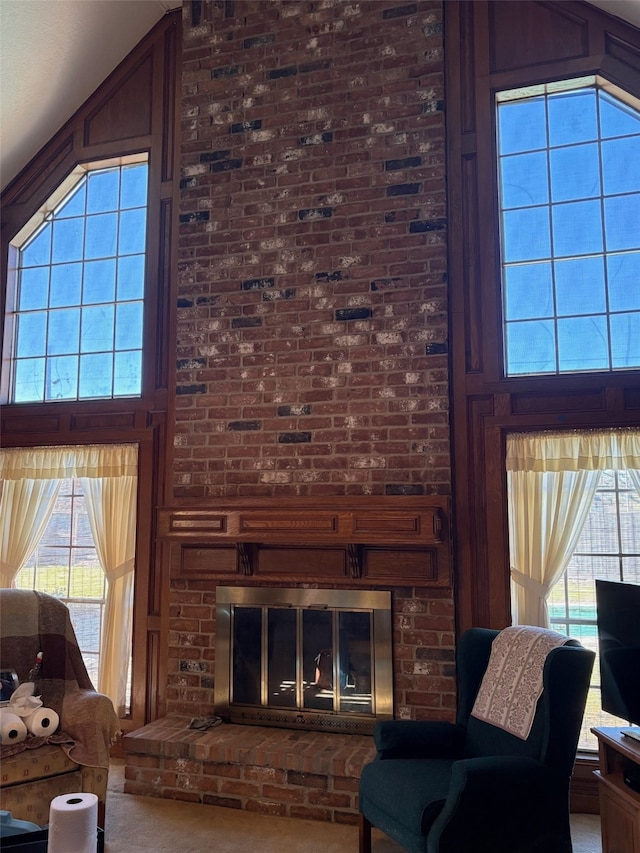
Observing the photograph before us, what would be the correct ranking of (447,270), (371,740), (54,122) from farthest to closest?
(54,122), (447,270), (371,740)

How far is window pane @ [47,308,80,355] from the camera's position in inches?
189

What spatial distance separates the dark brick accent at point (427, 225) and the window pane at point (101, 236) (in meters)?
2.14

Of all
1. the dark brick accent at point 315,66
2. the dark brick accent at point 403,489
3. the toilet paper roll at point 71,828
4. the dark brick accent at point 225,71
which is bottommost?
the toilet paper roll at point 71,828

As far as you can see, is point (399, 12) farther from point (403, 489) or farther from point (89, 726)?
point (89, 726)

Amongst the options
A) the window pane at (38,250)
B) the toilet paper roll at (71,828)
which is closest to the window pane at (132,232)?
the window pane at (38,250)

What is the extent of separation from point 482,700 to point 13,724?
200 cm

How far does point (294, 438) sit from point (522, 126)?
2253mm

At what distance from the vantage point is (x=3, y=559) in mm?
4598

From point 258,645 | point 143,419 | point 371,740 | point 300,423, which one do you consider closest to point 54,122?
point 143,419

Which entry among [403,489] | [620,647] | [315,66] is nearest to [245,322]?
[403,489]

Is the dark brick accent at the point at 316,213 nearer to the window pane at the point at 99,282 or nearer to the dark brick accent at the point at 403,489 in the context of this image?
the window pane at the point at 99,282

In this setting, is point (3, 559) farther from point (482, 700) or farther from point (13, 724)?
point (482, 700)

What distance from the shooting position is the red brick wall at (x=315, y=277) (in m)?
3.80

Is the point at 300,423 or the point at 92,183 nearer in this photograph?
the point at 300,423
